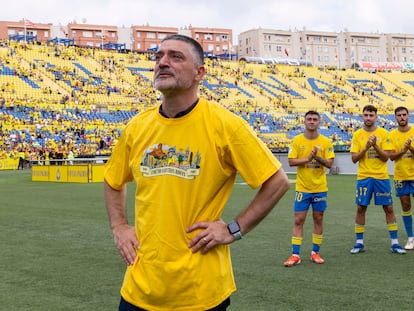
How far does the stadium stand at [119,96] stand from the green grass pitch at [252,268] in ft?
75.5

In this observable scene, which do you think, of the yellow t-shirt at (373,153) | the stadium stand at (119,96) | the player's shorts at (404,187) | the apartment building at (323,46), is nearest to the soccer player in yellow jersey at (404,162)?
the player's shorts at (404,187)

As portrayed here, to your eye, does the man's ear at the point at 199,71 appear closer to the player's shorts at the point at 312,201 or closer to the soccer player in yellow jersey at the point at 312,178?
the soccer player in yellow jersey at the point at 312,178

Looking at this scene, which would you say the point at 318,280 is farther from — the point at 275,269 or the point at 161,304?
the point at 161,304

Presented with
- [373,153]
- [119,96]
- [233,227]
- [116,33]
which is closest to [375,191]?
[373,153]

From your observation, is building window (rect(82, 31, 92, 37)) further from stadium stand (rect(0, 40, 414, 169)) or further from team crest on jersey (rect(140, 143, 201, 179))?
team crest on jersey (rect(140, 143, 201, 179))

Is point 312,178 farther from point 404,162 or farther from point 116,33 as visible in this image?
point 116,33

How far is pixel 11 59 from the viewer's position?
167ft

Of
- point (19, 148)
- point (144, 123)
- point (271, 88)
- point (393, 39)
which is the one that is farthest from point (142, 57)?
point (393, 39)

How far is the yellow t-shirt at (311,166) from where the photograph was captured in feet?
24.5

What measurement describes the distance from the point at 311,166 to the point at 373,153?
1027 millimetres

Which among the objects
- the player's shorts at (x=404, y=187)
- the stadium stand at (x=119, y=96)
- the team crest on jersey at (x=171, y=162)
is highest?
the stadium stand at (x=119, y=96)

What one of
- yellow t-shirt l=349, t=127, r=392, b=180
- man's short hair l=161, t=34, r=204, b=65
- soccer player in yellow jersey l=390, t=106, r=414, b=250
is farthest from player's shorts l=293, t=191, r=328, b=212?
man's short hair l=161, t=34, r=204, b=65

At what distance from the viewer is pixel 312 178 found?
7461 mm

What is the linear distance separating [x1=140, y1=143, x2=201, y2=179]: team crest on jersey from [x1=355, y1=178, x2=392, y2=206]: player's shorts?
5.69m
